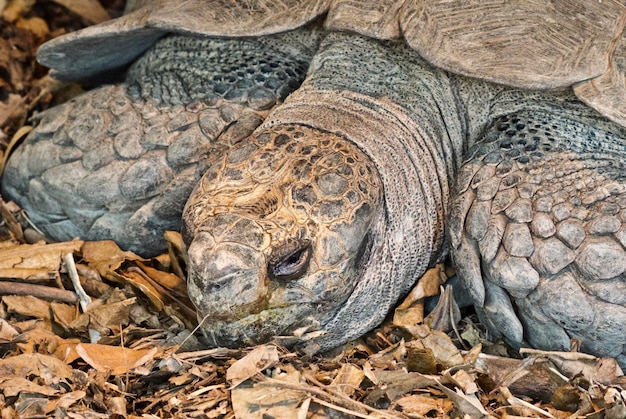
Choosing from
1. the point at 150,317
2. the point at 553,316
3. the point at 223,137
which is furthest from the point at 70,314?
the point at 553,316

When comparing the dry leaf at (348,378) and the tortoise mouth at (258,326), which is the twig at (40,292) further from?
the dry leaf at (348,378)

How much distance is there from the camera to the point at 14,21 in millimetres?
4664

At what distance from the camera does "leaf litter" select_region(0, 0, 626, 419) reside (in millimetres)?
2617

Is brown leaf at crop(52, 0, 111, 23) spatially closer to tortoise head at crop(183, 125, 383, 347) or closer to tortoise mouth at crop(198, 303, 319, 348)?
tortoise head at crop(183, 125, 383, 347)

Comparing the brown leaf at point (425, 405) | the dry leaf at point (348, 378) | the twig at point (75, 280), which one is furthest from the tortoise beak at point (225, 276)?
the twig at point (75, 280)

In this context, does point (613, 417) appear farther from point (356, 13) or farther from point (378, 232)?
point (356, 13)

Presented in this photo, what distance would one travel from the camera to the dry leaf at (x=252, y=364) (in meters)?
2.63

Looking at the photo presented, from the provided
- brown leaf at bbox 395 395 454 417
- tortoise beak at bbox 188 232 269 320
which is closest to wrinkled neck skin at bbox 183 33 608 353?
tortoise beak at bbox 188 232 269 320

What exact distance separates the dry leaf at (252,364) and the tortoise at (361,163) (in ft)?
0.23

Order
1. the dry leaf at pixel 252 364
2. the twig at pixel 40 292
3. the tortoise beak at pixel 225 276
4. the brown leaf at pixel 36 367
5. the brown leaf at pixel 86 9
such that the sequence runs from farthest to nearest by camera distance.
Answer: the brown leaf at pixel 86 9 < the twig at pixel 40 292 < the brown leaf at pixel 36 367 < the dry leaf at pixel 252 364 < the tortoise beak at pixel 225 276

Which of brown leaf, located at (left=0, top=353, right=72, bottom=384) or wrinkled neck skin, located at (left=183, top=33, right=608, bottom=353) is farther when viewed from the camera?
brown leaf, located at (left=0, top=353, right=72, bottom=384)

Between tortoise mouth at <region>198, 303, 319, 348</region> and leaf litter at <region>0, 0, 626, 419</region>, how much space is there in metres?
0.04

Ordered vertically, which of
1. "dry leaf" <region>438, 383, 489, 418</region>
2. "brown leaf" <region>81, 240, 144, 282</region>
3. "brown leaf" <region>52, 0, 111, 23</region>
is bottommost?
"dry leaf" <region>438, 383, 489, 418</region>

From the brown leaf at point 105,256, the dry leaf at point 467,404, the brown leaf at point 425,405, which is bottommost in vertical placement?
the brown leaf at point 425,405
